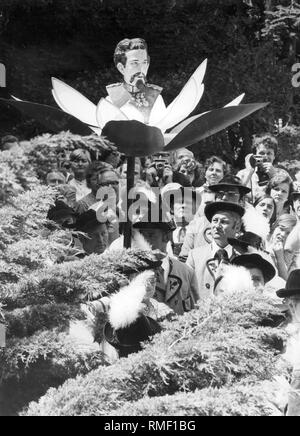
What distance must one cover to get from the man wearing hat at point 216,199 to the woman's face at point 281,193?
0.54m

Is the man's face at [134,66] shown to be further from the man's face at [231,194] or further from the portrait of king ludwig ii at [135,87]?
the man's face at [231,194]

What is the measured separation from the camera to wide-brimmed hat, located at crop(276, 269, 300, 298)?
4402mm

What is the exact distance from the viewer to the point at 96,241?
529cm

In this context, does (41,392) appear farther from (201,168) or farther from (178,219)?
(201,168)

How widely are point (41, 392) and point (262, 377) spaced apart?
679 millimetres

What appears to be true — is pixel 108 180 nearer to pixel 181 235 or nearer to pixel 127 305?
pixel 181 235

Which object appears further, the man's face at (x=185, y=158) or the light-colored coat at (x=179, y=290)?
the man's face at (x=185, y=158)

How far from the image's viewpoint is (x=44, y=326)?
310 cm

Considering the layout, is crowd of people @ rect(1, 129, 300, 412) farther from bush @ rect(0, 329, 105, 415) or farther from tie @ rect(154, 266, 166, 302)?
bush @ rect(0, 329, 105, 415)

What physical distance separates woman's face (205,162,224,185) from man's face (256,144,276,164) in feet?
1.67

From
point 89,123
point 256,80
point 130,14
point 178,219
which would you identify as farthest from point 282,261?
point 130,14

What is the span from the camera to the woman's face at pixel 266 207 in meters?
6.27

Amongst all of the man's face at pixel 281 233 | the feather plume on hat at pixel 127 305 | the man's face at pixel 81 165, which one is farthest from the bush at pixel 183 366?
the man's face at pixel 81 165

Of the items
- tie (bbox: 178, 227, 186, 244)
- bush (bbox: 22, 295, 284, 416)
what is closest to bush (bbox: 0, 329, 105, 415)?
bush (bbox: 22, 295, 284, 416)
